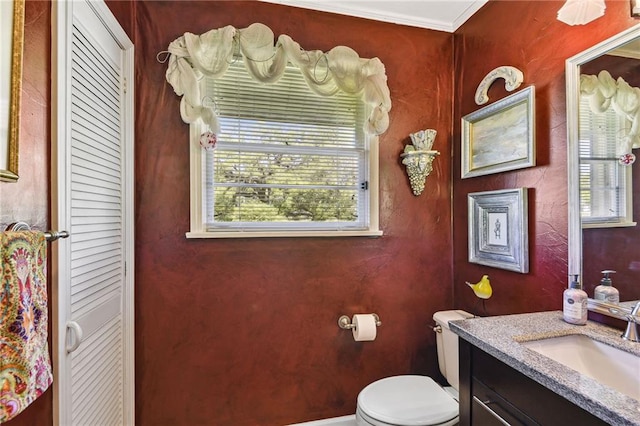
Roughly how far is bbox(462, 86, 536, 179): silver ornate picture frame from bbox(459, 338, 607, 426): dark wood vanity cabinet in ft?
3.10

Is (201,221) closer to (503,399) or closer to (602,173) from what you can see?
(503,399)

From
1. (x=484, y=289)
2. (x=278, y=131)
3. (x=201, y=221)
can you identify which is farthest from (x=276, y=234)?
(x=484, y=289)

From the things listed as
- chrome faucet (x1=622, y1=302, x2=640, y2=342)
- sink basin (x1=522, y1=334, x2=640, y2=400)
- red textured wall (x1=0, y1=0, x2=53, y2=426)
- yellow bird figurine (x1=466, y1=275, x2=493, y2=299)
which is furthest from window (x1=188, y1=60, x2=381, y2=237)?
chrome faucet (x1=622, y1=302, x2=640, y2=342)

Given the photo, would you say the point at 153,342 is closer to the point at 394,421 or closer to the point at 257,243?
the point at 257,243

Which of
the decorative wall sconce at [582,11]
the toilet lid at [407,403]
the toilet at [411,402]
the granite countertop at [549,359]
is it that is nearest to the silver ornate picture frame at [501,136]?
the decorative wall sconce at [582,11]

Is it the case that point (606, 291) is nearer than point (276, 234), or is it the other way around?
point (606, 291)

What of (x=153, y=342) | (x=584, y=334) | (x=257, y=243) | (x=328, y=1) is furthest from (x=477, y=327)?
(x=328, y=1)

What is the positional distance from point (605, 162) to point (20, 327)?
6.13 feet

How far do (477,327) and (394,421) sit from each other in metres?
0.57

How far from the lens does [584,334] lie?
1.14 meters

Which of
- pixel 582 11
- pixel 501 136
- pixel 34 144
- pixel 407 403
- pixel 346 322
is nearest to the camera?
pixel 34 144

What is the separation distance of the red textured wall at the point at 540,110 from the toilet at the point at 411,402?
17.4 inches

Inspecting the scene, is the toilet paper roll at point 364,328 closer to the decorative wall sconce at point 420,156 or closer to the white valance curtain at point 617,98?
the decorative wall sconce at point 420,156

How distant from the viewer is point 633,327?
1075mm
